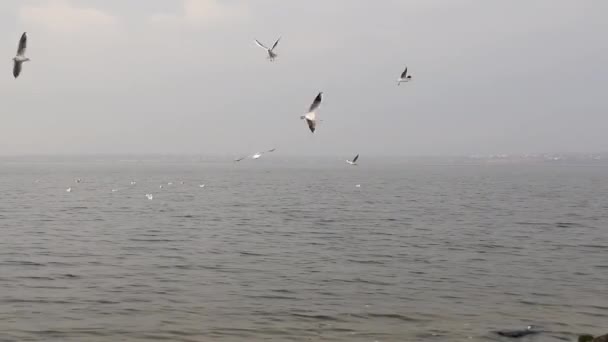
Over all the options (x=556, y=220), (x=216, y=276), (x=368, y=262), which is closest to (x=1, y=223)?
(x=216, y=276)

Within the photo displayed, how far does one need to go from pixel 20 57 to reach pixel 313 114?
324 inches

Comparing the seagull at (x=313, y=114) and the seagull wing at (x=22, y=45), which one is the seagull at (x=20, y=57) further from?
the seagull at (x=313, y=114)

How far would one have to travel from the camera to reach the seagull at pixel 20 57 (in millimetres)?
17328

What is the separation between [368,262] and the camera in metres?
27.4

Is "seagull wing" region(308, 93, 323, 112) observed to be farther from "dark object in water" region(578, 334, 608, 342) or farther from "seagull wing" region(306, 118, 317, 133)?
"dark object in water" region(578, 334, 608, 342)

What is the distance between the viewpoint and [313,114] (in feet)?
58.7

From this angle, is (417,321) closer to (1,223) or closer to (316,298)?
(316,298)

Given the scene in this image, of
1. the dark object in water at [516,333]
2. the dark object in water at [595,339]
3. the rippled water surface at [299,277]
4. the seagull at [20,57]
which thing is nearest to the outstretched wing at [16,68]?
the seagull at [20,57]

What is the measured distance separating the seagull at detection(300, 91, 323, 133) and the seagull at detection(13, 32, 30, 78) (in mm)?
→ 7854

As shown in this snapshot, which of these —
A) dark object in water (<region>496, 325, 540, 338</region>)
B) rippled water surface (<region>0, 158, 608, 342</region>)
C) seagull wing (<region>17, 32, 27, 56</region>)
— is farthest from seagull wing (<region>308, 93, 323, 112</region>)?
seagull wing (<region>17, 32, 27, 56</region>)

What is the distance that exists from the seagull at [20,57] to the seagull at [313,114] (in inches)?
309

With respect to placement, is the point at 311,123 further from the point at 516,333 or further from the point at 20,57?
the point at 20,57

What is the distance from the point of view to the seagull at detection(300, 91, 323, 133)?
17438mm

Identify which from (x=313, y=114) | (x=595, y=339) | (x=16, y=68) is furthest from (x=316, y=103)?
(x=595, y=339)
